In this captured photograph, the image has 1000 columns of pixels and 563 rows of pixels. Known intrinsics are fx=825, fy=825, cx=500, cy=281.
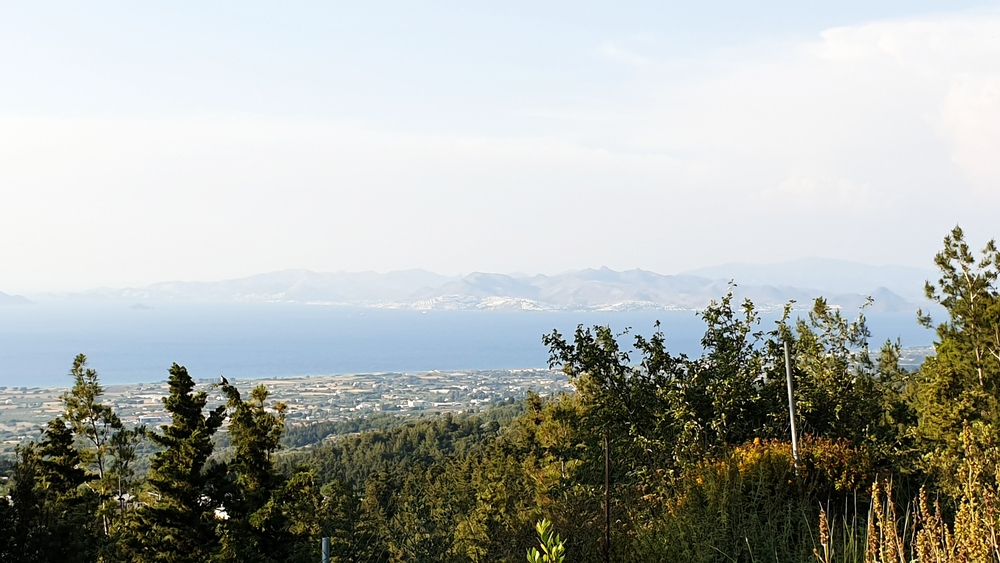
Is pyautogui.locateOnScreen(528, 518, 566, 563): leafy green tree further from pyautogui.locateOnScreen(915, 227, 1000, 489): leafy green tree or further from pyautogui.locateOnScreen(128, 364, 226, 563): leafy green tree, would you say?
pyautogui.locateOnScreen(915, 227, 1000, 489): leafy green tree

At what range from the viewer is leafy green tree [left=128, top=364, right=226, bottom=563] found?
992cm

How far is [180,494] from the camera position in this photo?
10.1m

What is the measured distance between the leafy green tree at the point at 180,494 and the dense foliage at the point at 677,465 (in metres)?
0.02

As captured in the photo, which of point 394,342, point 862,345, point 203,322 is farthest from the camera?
point 203,322

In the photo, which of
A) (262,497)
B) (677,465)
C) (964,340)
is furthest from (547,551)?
(964,340)

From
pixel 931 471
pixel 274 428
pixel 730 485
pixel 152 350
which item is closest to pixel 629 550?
pixel 730 485

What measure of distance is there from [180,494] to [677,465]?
21.6 feet

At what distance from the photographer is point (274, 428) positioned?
10.4 m

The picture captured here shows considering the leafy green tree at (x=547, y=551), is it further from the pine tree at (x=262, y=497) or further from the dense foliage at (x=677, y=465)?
the pine tree at (x=262, y=497)

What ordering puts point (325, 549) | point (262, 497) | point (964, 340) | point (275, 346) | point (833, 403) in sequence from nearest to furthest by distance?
point (325, 549) → point (833, 403) → point (262, 497) → point (964, 340) → point (275, 346)

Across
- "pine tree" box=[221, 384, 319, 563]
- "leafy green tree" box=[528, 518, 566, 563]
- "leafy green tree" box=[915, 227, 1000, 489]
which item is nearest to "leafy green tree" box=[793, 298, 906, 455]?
"leafy green tree" box=[915, 227, 1000, 489]

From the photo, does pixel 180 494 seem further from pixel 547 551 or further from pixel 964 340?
pixel 964 340

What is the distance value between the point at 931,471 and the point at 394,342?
158m

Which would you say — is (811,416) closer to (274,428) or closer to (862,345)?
(274,428)
